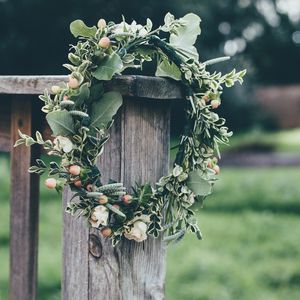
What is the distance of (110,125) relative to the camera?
154cm

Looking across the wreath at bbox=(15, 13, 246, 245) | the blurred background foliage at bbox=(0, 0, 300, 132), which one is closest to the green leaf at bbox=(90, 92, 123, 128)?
the wreath at bbox=(15, 13, 246, 245)

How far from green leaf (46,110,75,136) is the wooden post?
5.2 inches

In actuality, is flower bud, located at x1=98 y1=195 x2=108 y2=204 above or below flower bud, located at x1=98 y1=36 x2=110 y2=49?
below

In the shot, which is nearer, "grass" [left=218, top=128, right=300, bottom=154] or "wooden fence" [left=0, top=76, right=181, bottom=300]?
"wooden fence" [left=0, top=76, right=181, bottom=300]

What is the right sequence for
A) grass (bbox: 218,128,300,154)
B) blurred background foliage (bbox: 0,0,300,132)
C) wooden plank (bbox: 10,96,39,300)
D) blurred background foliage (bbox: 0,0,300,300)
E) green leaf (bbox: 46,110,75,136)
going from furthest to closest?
grass (bbox: 218,128,300,154) → blurred background foliage (bbox: 0,0,300,132) → blurred background foliage (bbox: 0,0,300,300) → wooden plank (bbox: 10,96,39,300) → green leaf (bbox: 46,110,75,136)

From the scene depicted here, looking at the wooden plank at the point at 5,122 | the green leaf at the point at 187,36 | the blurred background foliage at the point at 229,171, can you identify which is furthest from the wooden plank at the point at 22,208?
the blurred background foliage at the point at 229,171

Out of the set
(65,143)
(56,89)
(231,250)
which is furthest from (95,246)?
(231,250)

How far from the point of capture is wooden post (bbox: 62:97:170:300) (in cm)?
161

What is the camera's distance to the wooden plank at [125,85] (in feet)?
5.06

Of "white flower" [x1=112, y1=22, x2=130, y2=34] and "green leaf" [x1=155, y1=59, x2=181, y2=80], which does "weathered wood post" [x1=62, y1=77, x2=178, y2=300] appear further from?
"white flower" [x1=112, y1=22, x2=130, y2=34]

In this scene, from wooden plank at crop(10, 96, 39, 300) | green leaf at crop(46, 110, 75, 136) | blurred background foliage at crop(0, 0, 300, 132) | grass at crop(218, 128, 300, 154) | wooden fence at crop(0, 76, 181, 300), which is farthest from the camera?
grass at crop(218, 128, 300, 154)

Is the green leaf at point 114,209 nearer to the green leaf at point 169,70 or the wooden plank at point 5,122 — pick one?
the green leaf at point 169,70

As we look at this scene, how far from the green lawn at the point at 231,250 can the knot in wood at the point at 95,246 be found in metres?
1.95

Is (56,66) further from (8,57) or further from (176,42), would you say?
(176,42)
